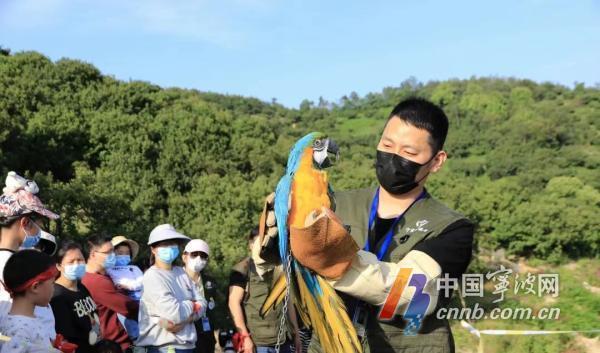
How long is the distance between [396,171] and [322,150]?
300 millimetres

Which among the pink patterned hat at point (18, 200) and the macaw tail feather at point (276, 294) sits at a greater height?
the pink patterned hat at point (18, 200)

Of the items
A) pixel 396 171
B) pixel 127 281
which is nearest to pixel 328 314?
pixel 396 171

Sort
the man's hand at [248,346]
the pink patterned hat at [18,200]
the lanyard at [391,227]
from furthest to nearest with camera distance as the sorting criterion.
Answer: the man's hand at [248,346] < the pink patterned hat at [18,200] < the lanyard at [391,227]

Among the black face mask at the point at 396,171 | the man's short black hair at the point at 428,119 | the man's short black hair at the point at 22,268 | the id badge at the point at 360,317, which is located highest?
the man's short black hair at the point at 428,119

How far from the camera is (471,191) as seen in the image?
78.7ft

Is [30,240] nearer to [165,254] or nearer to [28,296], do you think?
[28,296]

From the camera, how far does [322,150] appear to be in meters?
1.89

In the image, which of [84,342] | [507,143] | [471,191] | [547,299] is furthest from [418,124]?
[507,143]

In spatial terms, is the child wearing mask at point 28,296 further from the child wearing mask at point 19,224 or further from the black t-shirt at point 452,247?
the black t-shirt at point 452,247

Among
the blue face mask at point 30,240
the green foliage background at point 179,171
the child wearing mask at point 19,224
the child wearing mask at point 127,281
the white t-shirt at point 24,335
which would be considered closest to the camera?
the white t-shirt at point 24,335

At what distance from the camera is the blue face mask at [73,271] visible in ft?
13.8

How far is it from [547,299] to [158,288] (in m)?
10.4

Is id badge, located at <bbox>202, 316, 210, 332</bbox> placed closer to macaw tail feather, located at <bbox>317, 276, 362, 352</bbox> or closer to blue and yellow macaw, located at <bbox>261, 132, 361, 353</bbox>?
blue and yellow macaw, located at <bbox>261, 132, 361, 353</bbox>

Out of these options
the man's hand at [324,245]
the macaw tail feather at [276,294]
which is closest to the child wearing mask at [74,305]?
the macaw tail feather at [276,294]
